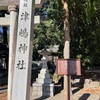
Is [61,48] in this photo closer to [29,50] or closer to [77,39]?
[77,39]

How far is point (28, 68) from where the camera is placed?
18.4 feet

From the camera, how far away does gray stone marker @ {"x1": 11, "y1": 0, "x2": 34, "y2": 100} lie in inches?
216

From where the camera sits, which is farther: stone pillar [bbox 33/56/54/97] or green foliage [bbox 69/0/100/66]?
green foliage [bbox 69/0/100/66]

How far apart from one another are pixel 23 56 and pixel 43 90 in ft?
19.8

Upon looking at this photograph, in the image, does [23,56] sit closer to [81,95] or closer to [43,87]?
[43,87]

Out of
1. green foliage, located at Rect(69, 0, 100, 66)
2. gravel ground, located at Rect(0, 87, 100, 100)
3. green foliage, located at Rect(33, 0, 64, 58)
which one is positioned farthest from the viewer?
green foliage, located at Rect(69, 0, 100, 66)

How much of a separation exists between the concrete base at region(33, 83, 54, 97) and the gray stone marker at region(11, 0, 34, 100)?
18.6 ft

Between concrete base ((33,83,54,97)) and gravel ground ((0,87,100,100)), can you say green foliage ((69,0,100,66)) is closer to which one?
gravel ground ((0,87,100,100))

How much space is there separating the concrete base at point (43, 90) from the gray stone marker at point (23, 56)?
5.66 m

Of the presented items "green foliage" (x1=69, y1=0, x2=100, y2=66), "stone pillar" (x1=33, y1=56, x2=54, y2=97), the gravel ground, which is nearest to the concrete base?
"stone pillar" (x1=33, y1=56, x2=54, y2=97)

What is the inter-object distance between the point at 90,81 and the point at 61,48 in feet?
8.64

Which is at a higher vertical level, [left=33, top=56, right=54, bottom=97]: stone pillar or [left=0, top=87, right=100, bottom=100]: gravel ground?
[left=33, top=56, right=54, bottom=97]: stone pillar

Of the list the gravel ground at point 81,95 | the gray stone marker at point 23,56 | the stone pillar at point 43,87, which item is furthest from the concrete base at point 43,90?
the gray stone marker at point 23,56

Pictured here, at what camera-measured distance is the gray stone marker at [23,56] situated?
548cm
